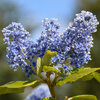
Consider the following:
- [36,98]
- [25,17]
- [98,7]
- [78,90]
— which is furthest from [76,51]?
[25,17]

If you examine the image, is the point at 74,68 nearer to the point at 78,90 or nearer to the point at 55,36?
the point at 55,36

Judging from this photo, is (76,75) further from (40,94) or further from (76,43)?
(40,94)

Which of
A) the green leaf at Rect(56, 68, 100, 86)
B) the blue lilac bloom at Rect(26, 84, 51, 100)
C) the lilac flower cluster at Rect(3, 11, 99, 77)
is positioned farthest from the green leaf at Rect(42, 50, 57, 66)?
the blue lilac bloom at Rect(26, 84, 51, 100)

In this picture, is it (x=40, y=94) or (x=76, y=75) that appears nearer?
(x=76, y=75)

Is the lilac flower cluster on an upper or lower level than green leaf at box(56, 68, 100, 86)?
upper

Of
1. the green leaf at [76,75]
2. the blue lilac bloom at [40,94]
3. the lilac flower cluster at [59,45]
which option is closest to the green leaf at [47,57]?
the lilac flower cluster at [59,45]

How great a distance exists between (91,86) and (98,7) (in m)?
4.30

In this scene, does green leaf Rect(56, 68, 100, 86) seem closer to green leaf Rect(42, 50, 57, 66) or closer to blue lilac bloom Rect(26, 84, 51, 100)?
green leaf Rect(42, 50, 57, 66)

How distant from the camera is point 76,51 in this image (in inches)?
86.3

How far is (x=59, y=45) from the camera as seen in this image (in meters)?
2.18

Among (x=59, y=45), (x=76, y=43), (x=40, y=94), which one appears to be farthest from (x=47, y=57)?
(x=40, y=94)

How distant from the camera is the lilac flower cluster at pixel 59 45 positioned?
2.18 metres

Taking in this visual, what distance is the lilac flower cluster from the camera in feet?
7.16

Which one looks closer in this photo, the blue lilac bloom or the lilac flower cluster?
the lilac flower cluster
